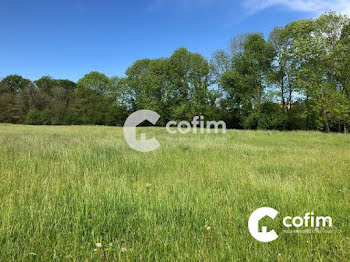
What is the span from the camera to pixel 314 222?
2.75m

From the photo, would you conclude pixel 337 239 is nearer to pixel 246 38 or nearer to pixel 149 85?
pixel 246 38

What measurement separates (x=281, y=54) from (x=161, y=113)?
22018 mm

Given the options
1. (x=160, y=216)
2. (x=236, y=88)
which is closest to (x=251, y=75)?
(x=236, y=88)

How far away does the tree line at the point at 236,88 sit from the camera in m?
21.8

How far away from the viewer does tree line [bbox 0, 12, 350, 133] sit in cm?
2178

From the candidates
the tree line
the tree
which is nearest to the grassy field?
the tree line

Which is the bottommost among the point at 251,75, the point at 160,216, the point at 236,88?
the point at 160,216

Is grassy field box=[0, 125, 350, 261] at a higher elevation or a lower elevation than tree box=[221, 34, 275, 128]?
lower

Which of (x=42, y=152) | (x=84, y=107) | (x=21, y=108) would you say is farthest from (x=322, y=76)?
(x=21, y=108)

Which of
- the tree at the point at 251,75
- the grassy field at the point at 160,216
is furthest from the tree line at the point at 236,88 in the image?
the grassy field at the point at 160,216

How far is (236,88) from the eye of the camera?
30.5 metres

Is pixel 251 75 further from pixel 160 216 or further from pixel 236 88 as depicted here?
pixel 160 216

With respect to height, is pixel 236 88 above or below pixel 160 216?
above

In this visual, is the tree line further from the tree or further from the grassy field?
the grassy field
